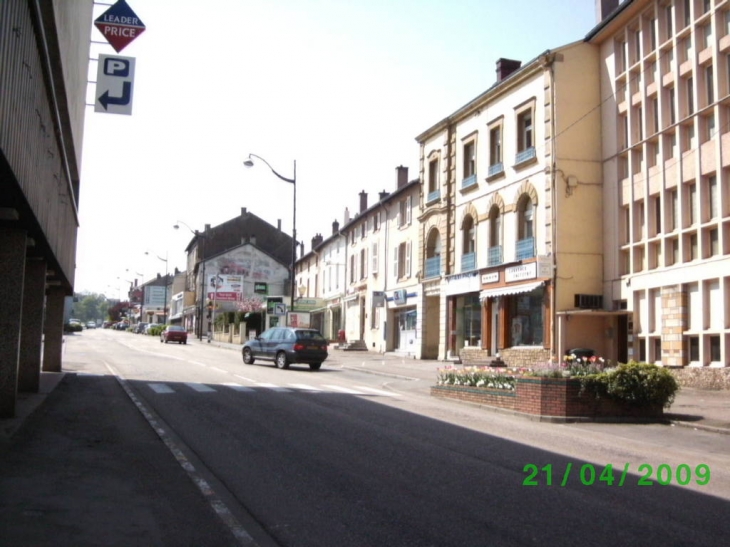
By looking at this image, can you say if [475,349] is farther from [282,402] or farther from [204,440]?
[204,440]

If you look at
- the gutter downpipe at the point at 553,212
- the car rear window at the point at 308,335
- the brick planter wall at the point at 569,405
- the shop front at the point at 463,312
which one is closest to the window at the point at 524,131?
the gutter downpipe at the point at 553,212

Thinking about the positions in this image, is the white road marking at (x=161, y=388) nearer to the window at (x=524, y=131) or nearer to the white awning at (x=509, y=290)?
the white awning at (x=509, y=290)

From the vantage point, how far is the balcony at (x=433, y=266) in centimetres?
3572

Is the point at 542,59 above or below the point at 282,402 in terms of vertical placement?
above

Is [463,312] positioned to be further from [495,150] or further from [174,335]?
[174,335]

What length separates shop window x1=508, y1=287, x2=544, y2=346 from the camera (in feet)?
90.9

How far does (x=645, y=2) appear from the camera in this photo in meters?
23.5

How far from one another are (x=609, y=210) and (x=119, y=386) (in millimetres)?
17473

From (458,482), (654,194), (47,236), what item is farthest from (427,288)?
(458,482)

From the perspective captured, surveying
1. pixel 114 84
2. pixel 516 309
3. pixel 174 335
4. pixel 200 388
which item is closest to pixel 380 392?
pixel 200 388

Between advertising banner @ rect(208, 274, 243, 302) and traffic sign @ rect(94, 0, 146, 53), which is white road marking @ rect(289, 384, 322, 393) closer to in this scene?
traffic sign @ rect(94, 0, 146, 53)

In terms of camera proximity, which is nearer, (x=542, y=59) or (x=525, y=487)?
(x=525, y=487)

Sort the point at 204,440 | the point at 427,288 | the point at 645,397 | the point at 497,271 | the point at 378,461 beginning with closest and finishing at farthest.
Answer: the point at 378,461
the point at 204,440
the point at 645,397
the point at 497,271
the point at 427,288

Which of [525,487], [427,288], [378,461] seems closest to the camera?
[525,487]
